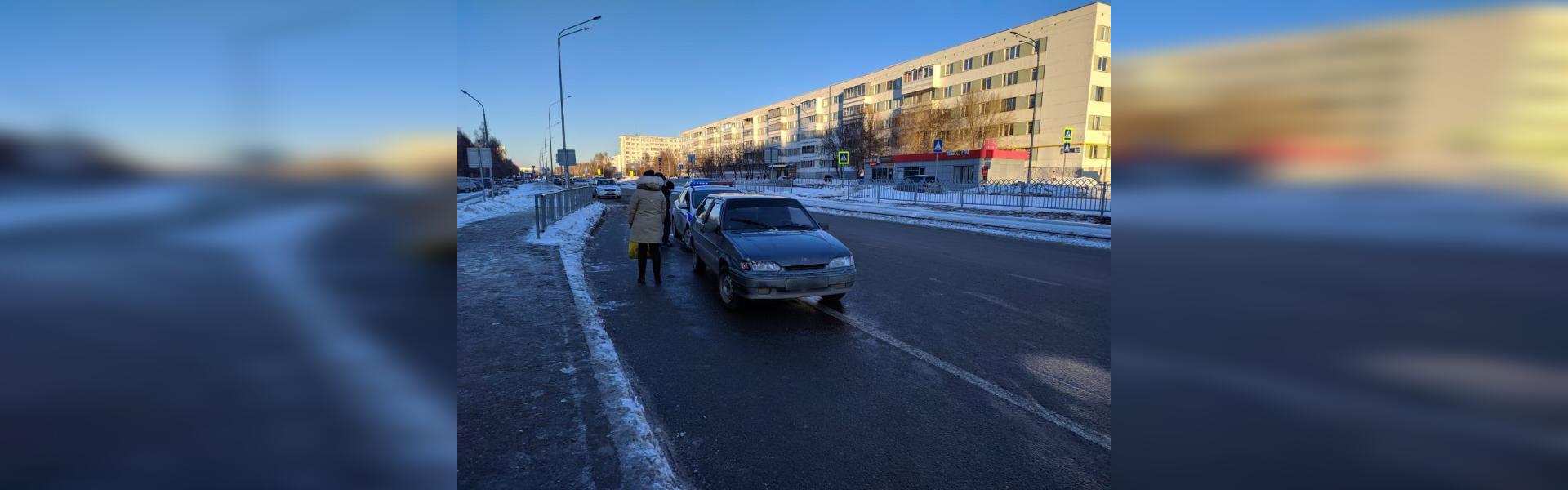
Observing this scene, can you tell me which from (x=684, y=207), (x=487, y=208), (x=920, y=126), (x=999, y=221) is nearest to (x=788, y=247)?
(x=684, y=207)

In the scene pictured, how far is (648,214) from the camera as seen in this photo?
7.58 m

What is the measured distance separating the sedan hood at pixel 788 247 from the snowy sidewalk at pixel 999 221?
30.1 ft

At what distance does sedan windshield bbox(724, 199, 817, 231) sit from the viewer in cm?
723

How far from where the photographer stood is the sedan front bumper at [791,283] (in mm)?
5883

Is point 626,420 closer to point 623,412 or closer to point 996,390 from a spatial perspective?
point 623,412

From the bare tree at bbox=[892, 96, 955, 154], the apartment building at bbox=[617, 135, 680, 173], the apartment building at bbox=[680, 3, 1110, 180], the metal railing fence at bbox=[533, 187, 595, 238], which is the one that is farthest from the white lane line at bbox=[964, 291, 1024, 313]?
the apartment building at bbox=[617, 135, 680, 173]

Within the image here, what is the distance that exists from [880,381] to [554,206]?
1408 cm

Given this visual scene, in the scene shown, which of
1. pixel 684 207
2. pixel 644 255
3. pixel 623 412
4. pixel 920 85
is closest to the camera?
pixel 623 412

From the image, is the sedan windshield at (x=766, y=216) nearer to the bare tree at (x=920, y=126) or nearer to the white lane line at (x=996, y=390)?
the white lane line at (x=996, y=390)

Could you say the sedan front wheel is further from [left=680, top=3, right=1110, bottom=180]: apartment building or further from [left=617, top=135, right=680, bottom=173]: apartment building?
[left=617, top=135, right=680, bottom=173]: apartment building

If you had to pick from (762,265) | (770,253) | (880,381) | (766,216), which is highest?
(766,216)

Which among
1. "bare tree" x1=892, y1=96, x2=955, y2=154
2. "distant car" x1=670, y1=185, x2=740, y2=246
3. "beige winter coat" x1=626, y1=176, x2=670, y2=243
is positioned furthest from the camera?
"bare tree" x1=892, y1=96, x2=955, y2=154
